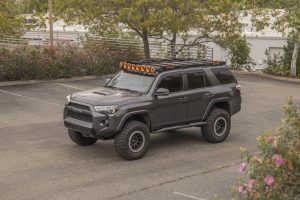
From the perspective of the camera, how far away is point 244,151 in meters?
4.78

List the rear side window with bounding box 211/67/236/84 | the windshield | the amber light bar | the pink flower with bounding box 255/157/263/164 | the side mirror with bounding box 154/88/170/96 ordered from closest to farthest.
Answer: the pink flower with bounding box 255/157/263/164 < the side mirror with bounding box 154/88/170/96 < the windshield < the amber light bar < the rear side window with bounding box 211/67/236/84

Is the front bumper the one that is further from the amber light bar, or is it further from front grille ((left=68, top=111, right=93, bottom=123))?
the amber light bar

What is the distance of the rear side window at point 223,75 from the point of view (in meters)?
12.4

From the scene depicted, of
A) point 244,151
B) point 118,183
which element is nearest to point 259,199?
point 244,151

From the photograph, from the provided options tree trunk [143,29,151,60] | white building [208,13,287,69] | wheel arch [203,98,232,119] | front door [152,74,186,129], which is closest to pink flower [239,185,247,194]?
front door [152,74,186,129]

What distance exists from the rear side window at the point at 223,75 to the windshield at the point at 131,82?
189cm

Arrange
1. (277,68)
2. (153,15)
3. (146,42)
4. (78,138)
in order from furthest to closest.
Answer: (277,68) → (146,42) → (153,15) → (78,138)

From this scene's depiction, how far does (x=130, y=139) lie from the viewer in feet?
34.0

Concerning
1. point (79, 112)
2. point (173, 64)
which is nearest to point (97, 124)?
point (79, 112)

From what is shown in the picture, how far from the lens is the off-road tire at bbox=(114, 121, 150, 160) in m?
10.2

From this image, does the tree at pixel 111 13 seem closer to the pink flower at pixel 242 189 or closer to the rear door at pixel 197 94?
the rear door at pixel 197 94

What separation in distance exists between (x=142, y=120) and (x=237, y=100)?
2860 millimetres

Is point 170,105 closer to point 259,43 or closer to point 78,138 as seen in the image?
point 78,138

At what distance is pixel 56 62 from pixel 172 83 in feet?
38.4
